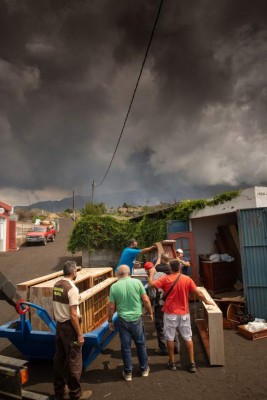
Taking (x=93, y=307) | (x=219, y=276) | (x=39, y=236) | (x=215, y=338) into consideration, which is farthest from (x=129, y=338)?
(x=39, y=236)

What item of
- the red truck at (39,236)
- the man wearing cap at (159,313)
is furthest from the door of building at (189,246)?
the red truck at (39,236)

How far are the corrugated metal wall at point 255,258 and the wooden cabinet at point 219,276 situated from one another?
114 inches

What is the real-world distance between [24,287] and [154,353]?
3104mm

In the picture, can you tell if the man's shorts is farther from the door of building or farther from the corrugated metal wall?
the door of building

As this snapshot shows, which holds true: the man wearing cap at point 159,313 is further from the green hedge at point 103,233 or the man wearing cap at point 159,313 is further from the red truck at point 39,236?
the red truck at point 39,236

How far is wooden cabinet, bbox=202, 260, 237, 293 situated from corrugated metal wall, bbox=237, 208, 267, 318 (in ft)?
9.47

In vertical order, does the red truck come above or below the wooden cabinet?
above

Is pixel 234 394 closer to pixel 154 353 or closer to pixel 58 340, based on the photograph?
pixel 154 353

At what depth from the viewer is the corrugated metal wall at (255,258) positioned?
777 centimetres

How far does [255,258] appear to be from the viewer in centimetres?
791

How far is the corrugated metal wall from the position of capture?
777cm

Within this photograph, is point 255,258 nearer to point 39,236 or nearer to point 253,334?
point 253,334

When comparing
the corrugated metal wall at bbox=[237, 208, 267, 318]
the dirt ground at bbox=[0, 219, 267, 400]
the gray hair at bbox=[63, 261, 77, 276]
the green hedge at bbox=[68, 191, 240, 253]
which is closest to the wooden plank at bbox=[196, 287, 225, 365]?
the dirt ground at bbox=[0, 219, 267, 400]

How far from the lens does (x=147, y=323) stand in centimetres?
817
